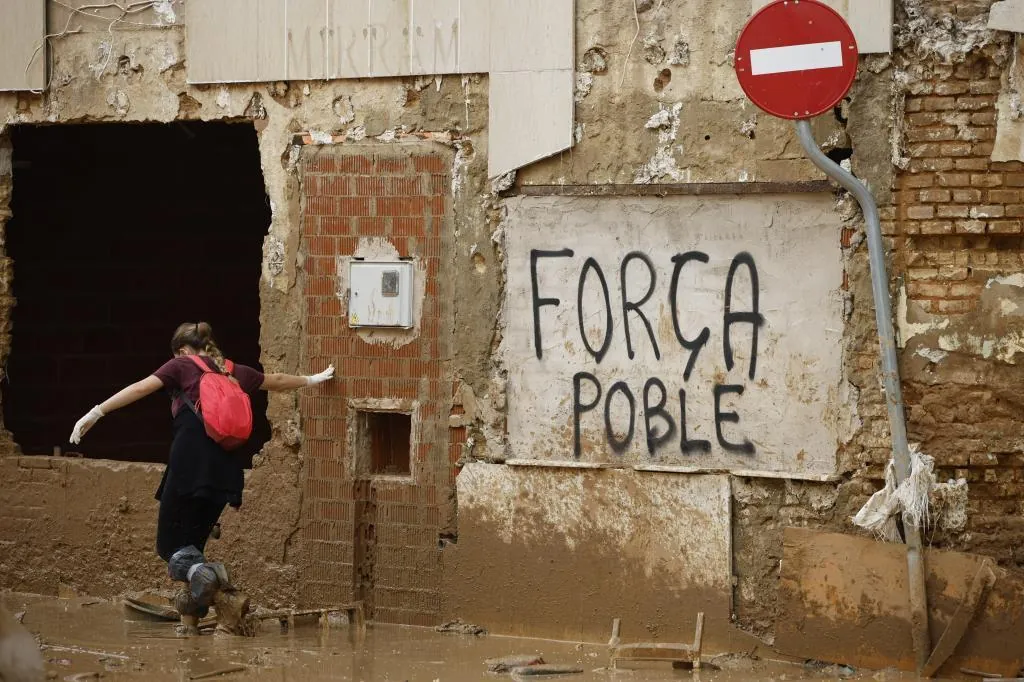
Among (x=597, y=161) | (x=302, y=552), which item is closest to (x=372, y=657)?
(x=302, y=552)

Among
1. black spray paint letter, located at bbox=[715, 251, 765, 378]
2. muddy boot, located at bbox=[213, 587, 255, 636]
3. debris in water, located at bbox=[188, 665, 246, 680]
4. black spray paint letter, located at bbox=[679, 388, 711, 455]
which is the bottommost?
debris in water, located at bbox=[188, 665, 246, 680]

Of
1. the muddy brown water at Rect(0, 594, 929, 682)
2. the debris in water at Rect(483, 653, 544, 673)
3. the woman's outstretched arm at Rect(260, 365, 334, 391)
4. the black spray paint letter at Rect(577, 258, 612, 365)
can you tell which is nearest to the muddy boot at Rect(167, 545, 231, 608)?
the muddy brown water at Rect(0, 594, 929, 682)

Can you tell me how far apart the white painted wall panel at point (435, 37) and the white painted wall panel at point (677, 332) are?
807mm

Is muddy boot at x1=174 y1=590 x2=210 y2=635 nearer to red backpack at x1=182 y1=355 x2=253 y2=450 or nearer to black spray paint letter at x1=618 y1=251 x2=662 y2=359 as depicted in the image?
red backpack at x1=182 y1=355 x2=253 y2=450

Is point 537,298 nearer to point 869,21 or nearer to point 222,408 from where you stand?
point 222,408

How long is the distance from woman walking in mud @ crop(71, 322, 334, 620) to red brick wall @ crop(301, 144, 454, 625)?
44cm

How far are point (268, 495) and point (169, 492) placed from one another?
74cm

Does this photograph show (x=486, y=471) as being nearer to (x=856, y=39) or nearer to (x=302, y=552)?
(x=302, y=552)

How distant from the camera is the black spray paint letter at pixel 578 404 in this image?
7.48m

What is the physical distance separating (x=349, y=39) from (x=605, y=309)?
1936 mm

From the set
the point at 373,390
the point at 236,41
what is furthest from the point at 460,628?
the point at 236,41

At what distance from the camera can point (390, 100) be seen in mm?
7832

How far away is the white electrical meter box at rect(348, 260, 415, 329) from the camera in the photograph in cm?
782

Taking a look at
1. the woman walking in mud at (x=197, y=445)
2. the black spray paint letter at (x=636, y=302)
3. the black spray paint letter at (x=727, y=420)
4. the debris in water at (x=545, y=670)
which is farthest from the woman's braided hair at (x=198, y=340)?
the black spray paint letter at (x=727, y=420)
